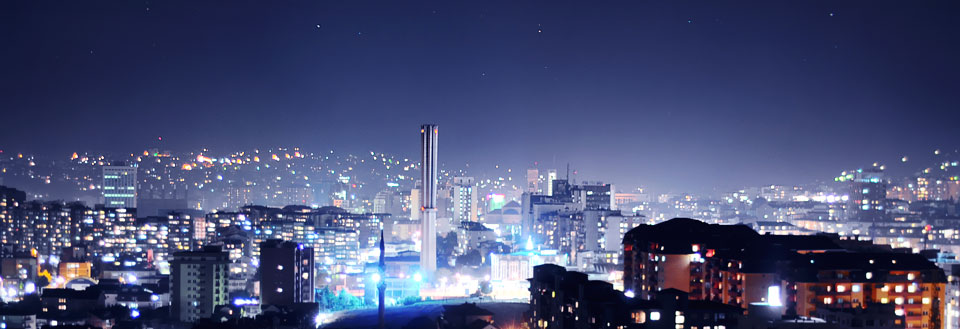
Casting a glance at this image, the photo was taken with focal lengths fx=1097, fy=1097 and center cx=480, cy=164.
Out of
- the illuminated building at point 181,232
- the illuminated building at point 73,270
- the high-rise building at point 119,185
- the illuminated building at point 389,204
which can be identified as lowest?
the illuminated building at point 73,270

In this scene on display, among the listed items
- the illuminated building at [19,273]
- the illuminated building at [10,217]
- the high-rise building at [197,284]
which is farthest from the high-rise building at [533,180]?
the high-rise building at [197,284]

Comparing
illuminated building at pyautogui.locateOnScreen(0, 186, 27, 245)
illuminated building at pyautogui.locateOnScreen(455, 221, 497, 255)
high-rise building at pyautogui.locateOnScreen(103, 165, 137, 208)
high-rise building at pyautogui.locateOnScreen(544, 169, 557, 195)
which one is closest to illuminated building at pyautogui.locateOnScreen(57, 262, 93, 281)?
illuminated building at pyautogui.locateOnScreen(0, 186, 27, 245)

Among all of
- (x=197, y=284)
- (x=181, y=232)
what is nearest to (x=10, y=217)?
(x=181, y=232)

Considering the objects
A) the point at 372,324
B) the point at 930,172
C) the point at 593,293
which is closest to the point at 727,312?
the point at 593,293

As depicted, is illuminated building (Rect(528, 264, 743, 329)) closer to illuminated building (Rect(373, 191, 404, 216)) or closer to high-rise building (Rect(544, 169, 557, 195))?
high-rise building (Rect(544, 169, 557, 195))

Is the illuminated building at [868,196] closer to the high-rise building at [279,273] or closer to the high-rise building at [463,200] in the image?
the high-rise building at [463,200]

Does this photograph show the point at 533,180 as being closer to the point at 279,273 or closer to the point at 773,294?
the point at 279,273
